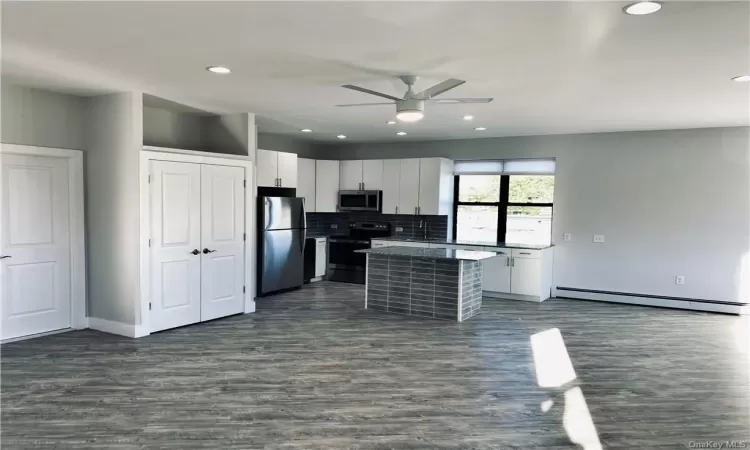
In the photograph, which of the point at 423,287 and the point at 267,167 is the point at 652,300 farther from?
the point at 267,167

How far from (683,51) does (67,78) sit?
4.90 metres

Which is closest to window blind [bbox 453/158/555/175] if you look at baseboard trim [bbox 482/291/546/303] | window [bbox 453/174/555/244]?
window [bbox 453/174/555/244]

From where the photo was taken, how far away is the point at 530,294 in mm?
7117

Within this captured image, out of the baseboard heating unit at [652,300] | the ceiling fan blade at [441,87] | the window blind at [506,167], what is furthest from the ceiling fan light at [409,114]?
the baseboard heating unit at [652,300]

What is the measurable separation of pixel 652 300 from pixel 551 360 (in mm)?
3332

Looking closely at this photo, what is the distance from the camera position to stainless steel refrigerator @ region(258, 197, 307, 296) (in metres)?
7.11

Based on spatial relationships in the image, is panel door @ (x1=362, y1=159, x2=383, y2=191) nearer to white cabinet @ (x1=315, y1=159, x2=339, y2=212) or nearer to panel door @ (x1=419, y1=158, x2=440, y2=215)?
white cabinet @ (x1=315, y1=159, x2=339, y2=212)

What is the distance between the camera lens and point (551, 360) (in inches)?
176

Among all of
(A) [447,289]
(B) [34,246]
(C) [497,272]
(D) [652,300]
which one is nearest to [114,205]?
(B) [34,246]

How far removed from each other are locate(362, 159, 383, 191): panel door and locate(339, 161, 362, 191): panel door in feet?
0.33

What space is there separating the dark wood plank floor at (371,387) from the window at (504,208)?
91.0 inches

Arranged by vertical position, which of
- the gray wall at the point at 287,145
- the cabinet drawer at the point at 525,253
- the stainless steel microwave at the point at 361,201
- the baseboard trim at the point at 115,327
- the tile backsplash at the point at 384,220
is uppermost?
the gray wall at the point at 287,145

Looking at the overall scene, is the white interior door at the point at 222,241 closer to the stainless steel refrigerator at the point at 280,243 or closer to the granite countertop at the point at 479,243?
the stainless steel refrigerator at the point at 280,243

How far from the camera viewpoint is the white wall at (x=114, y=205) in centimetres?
490
